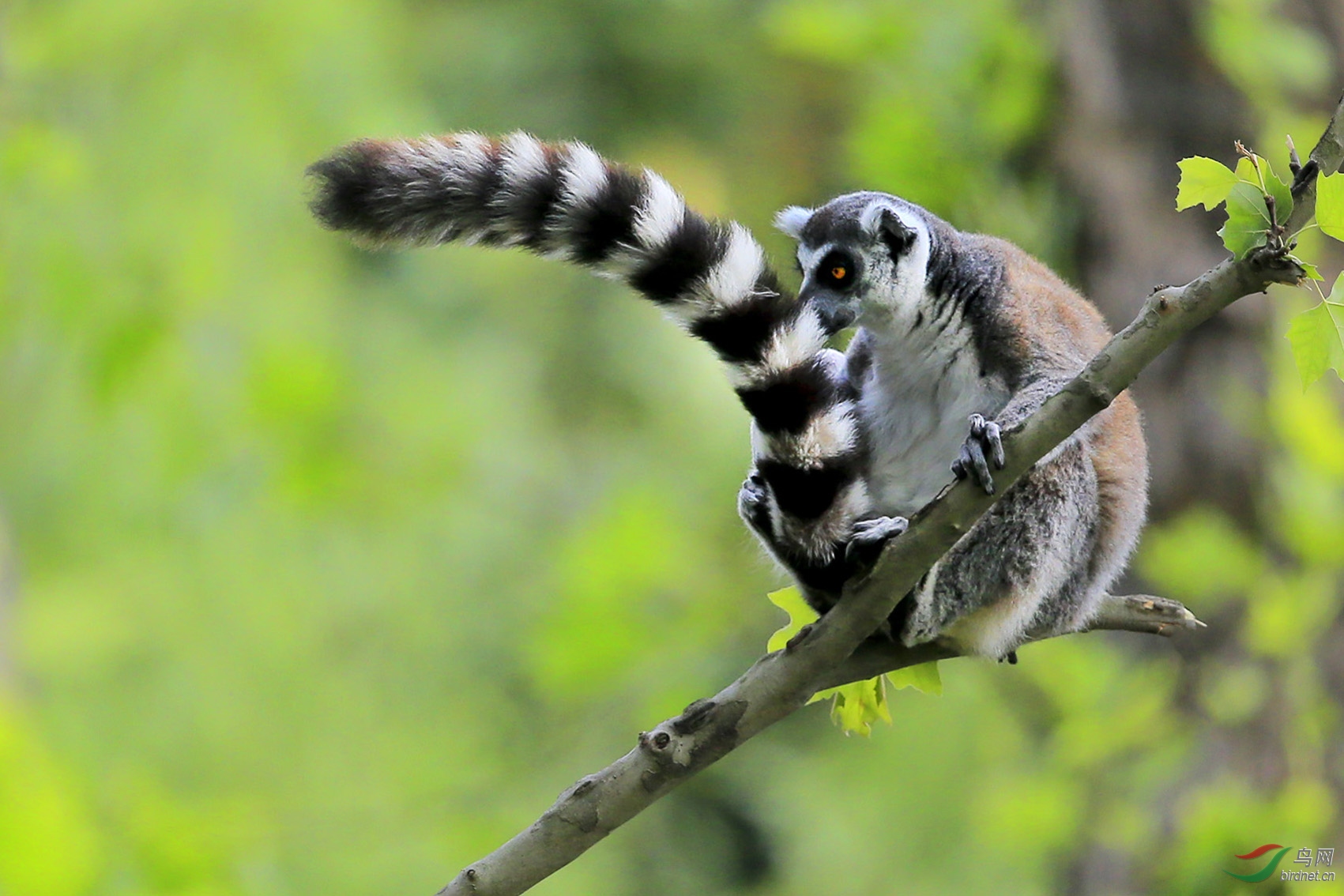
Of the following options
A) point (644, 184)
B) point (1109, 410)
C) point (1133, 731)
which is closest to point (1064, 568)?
point (1109, 410)

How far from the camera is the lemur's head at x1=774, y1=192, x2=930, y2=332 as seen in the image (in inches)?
101

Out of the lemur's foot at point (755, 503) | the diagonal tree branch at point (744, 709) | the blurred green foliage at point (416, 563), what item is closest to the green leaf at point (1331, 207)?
the diagonal tree branch at point (744, 709)

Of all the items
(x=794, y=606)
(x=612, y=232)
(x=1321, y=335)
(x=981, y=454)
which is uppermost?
(x=612, y=232)

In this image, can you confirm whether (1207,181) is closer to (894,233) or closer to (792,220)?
(894,233)

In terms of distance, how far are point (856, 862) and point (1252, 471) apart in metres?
3.39

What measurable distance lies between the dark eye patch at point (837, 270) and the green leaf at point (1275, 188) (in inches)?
45.3

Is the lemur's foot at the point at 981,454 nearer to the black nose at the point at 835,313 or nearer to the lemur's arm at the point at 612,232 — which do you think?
the lemur's arm at the point at 612,232

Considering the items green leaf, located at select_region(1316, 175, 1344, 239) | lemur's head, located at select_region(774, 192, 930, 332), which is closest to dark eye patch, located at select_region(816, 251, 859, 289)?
lemur's head, located at select_region(774, 192, 930, 332)

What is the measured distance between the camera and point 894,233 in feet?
8.46

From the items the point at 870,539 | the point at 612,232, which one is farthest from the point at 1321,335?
the point at 612,232

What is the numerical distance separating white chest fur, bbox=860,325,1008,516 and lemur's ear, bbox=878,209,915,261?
0.17 m

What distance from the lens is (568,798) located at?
179 centimetres

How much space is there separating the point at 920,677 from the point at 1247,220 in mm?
1046

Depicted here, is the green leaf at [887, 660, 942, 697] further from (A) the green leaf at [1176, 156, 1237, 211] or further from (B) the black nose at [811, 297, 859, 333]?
(A) the green leaf at [1176, 156, 1237, 211]
